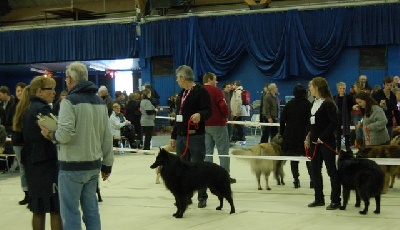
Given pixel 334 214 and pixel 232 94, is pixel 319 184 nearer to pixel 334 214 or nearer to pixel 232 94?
pixel 334 214

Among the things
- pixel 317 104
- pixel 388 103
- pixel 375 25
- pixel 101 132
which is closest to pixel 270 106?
pixel 388 103

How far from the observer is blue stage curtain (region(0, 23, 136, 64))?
18.8m

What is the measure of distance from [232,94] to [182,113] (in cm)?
862

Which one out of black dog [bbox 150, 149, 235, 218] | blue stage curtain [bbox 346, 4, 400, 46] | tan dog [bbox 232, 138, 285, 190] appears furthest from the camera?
blue stage curtain [bbox 346, 4, 400, 46]

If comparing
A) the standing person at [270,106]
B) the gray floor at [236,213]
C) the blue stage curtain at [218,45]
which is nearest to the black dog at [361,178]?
the gray floor at [236,213]

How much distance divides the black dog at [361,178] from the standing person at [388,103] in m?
3.46

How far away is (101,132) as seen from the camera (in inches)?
163

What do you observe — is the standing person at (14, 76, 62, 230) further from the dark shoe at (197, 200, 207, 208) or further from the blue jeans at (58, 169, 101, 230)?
the dark shoe at (197, 200, 207, 208)

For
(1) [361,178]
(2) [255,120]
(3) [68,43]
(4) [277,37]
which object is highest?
(3) [68,43]

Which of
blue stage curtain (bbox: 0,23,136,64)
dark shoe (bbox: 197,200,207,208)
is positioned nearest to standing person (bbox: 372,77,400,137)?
dark shoe (bbox: 197,200,207,208)

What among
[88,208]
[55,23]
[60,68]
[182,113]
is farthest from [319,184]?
[60,68]

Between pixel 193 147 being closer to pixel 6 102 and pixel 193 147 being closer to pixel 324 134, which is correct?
pixel 324 134

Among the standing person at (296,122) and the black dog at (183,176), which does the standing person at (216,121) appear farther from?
the black dog at (183,176)

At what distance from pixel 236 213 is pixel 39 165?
253 cm
